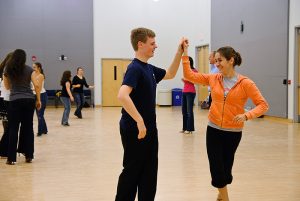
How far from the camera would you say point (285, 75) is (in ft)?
45.3

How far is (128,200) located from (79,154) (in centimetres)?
410

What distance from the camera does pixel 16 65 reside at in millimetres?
6273

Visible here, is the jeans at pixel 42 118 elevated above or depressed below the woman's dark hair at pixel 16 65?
below

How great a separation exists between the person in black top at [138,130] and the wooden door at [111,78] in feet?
60.8

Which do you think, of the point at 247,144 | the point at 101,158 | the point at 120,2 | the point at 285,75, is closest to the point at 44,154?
the point at 101,158

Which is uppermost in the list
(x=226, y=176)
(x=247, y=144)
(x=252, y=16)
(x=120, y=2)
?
(x=120, y=2)

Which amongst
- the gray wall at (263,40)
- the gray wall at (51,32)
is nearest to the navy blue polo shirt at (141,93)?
the gray wall at (263,40)

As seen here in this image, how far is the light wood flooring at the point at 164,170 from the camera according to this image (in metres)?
4.87

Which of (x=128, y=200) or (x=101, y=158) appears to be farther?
(x=101, y=158)

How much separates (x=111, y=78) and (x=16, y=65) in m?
15.9

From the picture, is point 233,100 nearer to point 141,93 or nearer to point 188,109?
point 141,93

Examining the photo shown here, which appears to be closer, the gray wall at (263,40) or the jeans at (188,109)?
the jeans at (188,109)

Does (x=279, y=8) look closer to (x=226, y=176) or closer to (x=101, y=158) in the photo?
(x=101, y=158)

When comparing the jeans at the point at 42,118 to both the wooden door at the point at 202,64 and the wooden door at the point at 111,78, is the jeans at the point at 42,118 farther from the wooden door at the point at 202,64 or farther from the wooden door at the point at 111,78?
the wooden door at the point at 111,78
